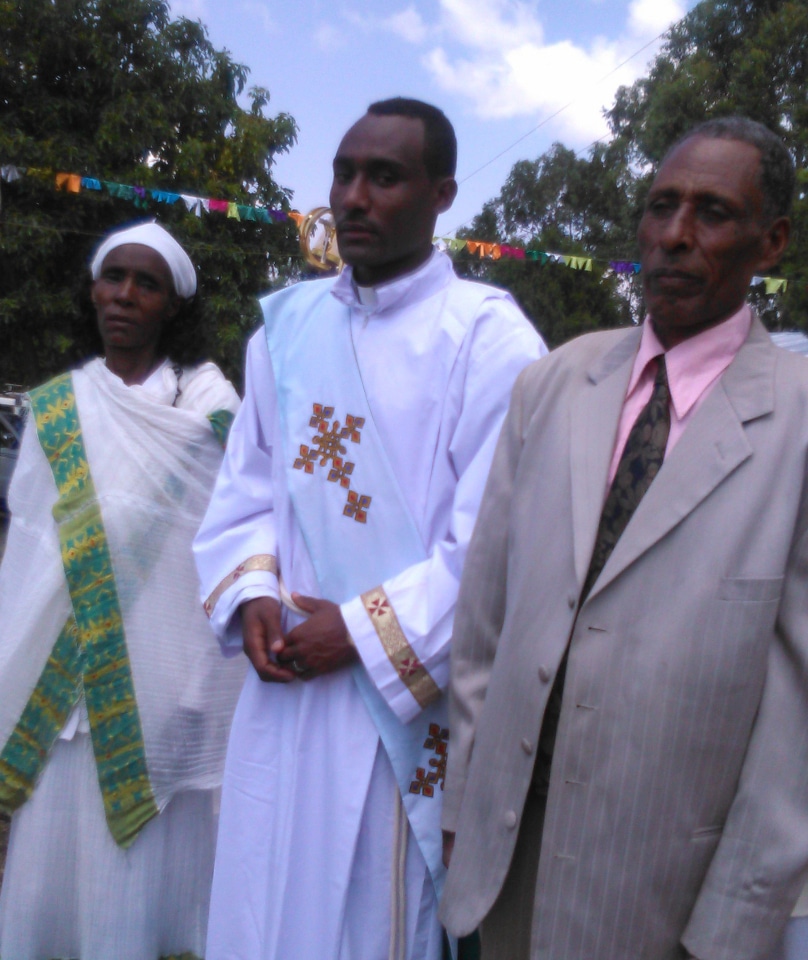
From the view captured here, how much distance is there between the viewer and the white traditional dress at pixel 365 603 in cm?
201

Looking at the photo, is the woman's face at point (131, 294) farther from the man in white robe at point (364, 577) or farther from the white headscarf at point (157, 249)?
the man in white robe at point (364, 577)

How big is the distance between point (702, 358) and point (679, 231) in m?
0.20

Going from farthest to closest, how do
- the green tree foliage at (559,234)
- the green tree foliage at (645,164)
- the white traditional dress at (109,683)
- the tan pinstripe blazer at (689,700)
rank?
the green tree foliage at (559,234)
the green tree foliage at (645,164)
the white traditional dress at (109,683)
the tan pinstripe blazer at (689,700)

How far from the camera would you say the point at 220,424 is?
305 cm

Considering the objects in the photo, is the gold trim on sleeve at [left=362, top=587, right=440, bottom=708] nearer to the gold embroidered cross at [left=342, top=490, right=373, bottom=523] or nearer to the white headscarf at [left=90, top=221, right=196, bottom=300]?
the gold embroidered cross at [left=342, top=490, right=373, bottom=523]

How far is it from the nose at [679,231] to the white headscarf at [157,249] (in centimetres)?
172

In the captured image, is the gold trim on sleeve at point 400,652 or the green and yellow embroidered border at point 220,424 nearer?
the gold trim on sleeve at point 400,652

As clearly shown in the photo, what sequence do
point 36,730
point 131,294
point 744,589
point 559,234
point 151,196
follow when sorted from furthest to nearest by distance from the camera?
point 559,234
point 151,196
point 131,294
point 36,730
point 744,589

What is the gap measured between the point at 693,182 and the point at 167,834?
7.32 feet

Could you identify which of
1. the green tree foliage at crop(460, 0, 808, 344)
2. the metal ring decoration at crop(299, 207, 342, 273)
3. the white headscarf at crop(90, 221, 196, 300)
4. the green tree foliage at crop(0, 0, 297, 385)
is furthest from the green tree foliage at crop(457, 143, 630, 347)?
the white headscarf at crop(90, 221, 196, 300)

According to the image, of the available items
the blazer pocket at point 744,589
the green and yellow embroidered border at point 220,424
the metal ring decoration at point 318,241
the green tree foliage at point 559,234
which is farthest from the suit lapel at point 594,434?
the green tree foliage at point 559,234

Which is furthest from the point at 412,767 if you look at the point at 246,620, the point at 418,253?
the point at 418,253

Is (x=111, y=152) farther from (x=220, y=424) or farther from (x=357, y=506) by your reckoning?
(x=357, y=506)

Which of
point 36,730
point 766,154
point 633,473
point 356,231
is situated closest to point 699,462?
point 633,473
